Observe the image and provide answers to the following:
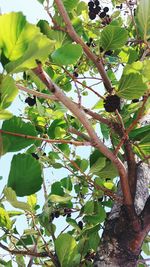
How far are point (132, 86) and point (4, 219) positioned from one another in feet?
2.18

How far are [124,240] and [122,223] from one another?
0.05 metres

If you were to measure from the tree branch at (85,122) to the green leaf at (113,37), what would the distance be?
28 cm

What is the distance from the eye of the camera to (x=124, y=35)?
1.18m

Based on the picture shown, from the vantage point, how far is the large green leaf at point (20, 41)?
583mm

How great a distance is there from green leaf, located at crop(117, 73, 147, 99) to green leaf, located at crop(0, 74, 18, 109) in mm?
386

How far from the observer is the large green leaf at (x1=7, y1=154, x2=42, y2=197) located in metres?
0.85

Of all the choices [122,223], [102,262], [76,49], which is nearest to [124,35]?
[76,49]

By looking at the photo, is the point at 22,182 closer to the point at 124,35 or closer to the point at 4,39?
the point at 4,39

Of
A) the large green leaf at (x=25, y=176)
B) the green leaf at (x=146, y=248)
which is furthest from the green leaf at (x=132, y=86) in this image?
the green leaf at (x=146, y=248)

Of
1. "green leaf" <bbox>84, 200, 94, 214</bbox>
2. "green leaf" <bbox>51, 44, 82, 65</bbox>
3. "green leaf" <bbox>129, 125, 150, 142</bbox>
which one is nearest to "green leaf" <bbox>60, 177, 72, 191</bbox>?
"green leaf" <bbox>84, 200, 94, 214</bbox>

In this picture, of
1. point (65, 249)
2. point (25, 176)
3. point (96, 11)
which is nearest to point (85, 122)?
point (25, 176)

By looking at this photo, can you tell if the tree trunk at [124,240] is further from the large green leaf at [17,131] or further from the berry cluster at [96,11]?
the berry cluster at [96,11]

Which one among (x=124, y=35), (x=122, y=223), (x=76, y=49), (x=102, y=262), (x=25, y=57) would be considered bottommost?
(x=102, y=262)

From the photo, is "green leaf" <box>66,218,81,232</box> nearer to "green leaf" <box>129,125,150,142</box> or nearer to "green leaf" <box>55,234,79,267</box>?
"green leaf" <box>55,234,79,267</box>
